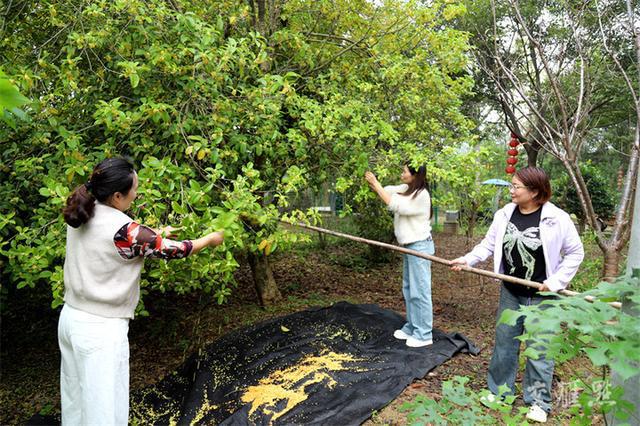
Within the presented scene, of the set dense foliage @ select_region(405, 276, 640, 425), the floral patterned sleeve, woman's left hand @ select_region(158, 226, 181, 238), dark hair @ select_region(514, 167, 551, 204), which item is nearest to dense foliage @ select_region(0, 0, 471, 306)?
woman's left hand @ select_region(158, 226, 181, 238)

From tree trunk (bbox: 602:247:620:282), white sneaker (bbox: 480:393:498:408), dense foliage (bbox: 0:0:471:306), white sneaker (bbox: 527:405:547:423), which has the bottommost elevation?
white sneaker (bbox: 527:405:547:423)

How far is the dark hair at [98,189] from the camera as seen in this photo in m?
2.12

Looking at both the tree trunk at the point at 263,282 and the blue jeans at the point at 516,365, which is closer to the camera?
the blue jeans at the point at 516,365

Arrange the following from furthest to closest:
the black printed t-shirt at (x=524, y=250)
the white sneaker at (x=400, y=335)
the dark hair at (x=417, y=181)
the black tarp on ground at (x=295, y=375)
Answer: the white sneaker at (x=400, y=335)
the dark hair at (x=417, y=181)
the black tarp on ground at (x=295, y=375)
the black printed t-shirt at (x=524, y=250)

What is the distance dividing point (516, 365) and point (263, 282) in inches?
130

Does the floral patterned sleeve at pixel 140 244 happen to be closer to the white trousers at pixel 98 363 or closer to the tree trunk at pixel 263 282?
the white trousers at pixel 98 363

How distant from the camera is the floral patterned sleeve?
7.02 ft

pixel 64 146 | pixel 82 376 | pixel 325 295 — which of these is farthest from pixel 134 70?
pixel 325 295

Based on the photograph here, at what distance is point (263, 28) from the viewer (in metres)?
4.49

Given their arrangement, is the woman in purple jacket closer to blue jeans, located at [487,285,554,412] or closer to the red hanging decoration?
blue jeans, located at [487,285,554,412]

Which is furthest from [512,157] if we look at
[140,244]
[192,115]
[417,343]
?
[140,244]

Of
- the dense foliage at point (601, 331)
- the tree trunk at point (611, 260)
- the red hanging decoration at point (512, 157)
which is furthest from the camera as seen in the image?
the red hanging decoration at point (512, 157)

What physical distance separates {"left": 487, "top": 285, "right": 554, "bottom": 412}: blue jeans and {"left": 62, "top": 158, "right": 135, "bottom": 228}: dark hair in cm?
242

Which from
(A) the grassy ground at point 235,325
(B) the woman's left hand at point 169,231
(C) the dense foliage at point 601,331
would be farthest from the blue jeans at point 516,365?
(B) the woman's left hand at point 169,231
